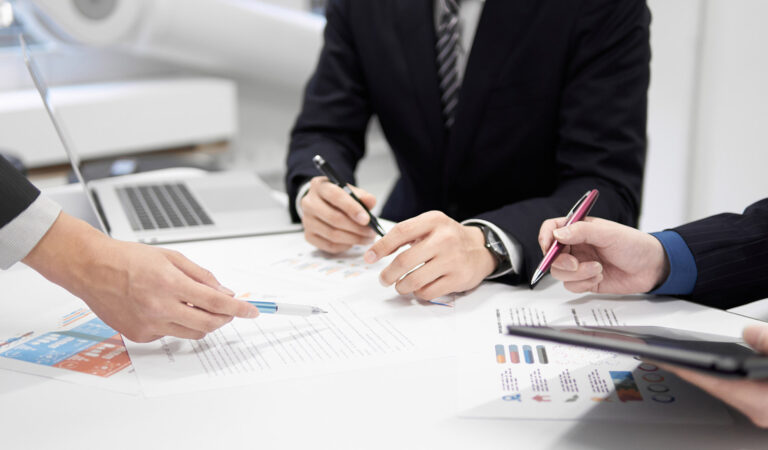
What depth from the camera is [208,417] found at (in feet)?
2.32

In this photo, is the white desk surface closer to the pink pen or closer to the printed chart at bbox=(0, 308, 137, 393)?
the printed chart at bbox=(0, 308, 137, 393)

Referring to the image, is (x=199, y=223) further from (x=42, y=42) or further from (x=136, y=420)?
(x=42, y=42)

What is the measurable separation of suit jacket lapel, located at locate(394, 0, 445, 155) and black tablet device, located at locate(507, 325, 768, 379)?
2.97 feet

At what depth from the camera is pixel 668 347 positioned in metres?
0.58

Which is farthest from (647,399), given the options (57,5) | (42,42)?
(42,42)

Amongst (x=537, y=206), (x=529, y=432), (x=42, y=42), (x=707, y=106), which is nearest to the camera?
(x=529, y=432)

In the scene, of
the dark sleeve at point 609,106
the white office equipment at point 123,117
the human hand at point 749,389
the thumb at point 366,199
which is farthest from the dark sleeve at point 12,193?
the white office equipment at point 123,117

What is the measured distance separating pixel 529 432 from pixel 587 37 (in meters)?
0.93

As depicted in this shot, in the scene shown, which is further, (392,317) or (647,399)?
(392,317)

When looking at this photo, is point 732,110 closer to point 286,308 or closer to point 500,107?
point 500,107

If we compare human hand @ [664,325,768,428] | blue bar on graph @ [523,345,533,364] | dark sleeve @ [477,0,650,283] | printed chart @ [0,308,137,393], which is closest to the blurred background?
dark sleeve @ [477,0,650,283]

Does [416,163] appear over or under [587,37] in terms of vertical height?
under

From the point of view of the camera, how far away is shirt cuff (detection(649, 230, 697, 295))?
968mm

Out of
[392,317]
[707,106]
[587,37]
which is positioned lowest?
[707,106]
